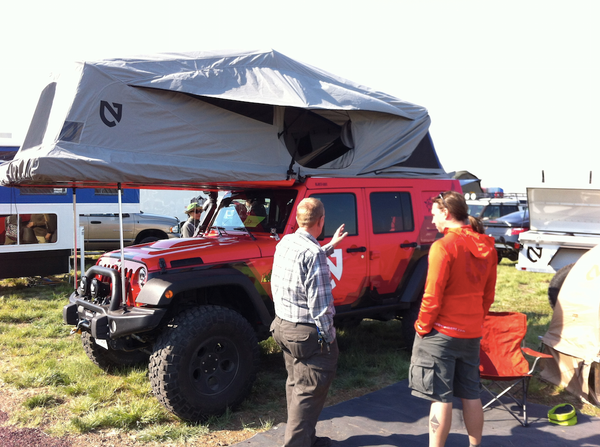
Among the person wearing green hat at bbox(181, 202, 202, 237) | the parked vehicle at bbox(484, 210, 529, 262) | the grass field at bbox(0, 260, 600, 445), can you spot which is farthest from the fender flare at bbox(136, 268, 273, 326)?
the parked vehicle at bbox(484, 210, 529, 262)

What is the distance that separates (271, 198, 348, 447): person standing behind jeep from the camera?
3.20 m

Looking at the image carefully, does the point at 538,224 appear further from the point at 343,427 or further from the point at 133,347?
the point at 133,347

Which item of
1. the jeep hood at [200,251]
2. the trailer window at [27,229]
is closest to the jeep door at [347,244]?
the jeep hood at [200,251]

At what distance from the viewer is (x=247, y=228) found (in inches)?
211

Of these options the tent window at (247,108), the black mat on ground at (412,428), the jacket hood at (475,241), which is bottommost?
the black mat on ground at (412,428)

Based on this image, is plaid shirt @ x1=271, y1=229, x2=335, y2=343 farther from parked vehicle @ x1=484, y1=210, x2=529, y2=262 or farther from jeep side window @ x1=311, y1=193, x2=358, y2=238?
parked vehicle @ x1=484, y1=210, x2=529, y2=262

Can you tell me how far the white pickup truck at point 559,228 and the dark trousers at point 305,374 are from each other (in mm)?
5169

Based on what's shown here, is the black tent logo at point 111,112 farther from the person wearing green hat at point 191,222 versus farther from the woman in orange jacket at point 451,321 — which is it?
the person wearing green hat at point 191,222

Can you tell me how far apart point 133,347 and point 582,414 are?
13.2 ft

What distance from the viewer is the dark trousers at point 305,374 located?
3227mm

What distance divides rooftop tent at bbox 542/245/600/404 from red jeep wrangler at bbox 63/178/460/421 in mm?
1455

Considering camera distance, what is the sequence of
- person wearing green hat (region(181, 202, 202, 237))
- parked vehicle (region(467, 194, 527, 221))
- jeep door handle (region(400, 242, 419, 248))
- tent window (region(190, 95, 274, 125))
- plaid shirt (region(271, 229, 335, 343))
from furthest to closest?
parked vehicle (region(467, 194, 527, 221)), person wearing green hat (region(181, 202, 202, 237)), jeep door handle (region(400, 242, 419, 248)), tent window (region(190, 95, 274, 125)), plaid shirt (region(271, 229, 335, 343))

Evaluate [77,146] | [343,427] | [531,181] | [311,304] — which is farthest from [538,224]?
[77,146]

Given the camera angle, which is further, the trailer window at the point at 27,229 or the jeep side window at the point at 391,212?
the trailer window at the point at 27,229
